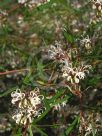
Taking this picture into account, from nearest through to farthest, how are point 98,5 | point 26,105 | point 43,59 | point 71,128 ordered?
1. point 26,105
2. point 71,128
3. point 98,5
4. point 43,59

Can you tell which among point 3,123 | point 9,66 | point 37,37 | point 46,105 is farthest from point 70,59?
point 37,37

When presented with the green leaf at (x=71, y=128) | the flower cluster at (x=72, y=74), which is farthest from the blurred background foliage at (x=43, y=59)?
the flower cluster at (x=72, y=74)

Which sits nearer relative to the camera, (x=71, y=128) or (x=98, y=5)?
(x=71, y=128)

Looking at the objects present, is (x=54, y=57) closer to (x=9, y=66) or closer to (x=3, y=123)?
(x=3, y=123)

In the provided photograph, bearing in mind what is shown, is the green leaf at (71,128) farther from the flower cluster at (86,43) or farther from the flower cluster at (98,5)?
the flower cluster at (98,5)

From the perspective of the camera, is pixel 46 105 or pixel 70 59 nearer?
pixel 46 105

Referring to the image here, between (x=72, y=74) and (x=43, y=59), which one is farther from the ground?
(x=43, y=59)

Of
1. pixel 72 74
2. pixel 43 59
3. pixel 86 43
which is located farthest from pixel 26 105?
pixel 43 59

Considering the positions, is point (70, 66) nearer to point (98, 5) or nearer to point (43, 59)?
point (98, 5)
